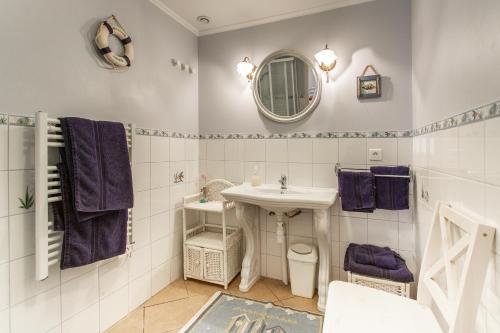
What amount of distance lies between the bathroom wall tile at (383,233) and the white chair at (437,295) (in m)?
0.79

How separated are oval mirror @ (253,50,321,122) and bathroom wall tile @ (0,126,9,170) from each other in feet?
5.73

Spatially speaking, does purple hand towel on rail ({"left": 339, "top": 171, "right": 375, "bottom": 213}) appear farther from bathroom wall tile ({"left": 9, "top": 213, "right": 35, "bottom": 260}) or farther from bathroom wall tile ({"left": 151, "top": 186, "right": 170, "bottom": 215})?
bathroom wall tile ({"left": 9, "top": 213, "right": 35, "bottom": 260})

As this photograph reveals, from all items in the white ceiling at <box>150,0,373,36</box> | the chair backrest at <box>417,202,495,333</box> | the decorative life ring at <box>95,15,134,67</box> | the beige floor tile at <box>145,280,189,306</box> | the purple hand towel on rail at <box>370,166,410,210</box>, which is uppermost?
the white ceiling at <box>150,0,373,36</box>

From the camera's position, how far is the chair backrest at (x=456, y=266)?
0.80m

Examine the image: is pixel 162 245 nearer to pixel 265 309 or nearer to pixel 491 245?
pixel 265 309

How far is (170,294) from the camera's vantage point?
2.14 metres

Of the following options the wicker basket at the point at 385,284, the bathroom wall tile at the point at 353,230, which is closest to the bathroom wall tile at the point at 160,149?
the bathroom wall tile at the point at 353,230

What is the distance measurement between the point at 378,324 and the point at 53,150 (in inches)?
71.0

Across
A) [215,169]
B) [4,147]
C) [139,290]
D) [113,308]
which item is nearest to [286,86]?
[215,169]

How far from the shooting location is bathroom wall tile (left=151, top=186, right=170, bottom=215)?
209 cm

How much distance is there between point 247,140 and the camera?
2.46 metres

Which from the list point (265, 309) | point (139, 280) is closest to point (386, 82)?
point (265, 309)

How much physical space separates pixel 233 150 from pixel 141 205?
0.98 meters

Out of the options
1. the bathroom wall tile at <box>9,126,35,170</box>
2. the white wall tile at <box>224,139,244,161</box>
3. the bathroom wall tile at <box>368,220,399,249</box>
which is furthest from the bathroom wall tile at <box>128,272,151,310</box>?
the bathroom wall tile at <box>368,220,399,249</box>
